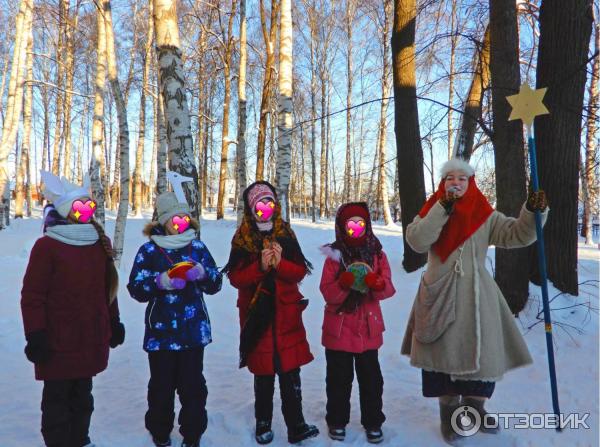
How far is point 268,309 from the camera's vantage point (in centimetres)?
285

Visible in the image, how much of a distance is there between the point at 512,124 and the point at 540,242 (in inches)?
89.7

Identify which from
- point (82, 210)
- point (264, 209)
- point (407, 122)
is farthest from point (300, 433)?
point (407, 122)

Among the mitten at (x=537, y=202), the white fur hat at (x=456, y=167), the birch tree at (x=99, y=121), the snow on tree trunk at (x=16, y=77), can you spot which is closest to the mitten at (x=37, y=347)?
the white fur hat at (x=456, y=167)

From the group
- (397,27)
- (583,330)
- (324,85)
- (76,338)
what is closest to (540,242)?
(583,330)

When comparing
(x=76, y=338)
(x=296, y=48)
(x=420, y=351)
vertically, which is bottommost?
(x=420, y=351)

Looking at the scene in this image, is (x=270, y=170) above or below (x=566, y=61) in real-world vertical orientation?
above

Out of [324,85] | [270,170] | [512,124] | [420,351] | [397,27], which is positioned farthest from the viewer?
[270,170]

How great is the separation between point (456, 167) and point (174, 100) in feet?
10.6

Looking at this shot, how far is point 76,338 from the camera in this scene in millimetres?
2533

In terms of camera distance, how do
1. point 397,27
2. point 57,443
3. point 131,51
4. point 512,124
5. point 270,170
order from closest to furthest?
point 57,443
point 512,124
point 397,27
point 131,51
point 270,170

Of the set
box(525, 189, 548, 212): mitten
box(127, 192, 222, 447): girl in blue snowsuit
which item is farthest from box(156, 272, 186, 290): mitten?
box(525, 189, 548, 212): mitten

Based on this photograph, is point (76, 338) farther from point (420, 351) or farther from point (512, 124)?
point (512, 124)

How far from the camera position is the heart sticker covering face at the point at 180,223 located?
2.81 m

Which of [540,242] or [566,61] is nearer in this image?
[540,242]
